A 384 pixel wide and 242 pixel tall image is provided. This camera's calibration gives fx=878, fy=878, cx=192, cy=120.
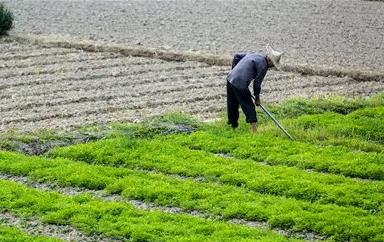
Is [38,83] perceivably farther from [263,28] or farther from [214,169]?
[263,28]

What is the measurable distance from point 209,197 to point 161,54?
9.96 meters

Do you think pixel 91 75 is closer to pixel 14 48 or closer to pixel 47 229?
pixel 14 48

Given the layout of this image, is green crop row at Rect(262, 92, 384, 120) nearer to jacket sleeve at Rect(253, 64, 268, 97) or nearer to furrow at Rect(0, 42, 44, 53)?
jacket sleeve at Rect(253, 64, 268, 97)

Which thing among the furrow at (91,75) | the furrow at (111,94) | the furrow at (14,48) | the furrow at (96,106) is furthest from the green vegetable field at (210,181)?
the furrow at (14,48)

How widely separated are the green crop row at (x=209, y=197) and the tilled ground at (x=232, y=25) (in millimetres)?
8806

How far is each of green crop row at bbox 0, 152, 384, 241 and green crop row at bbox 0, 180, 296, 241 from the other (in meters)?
0.45

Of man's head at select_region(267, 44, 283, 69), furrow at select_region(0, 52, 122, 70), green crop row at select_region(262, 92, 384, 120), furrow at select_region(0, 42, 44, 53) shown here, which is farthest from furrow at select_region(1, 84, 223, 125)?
furrow at select_region(0, 42, 44, 53)

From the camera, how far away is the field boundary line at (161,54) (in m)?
20.0

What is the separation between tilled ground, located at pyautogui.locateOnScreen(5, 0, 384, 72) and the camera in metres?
22.8

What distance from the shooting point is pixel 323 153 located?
47.3ft

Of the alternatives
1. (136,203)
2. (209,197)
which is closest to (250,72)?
(209,197)

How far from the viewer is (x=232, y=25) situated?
26.6 m

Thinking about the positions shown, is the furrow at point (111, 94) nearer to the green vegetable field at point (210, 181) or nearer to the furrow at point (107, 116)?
the furrow at point (107, 116)

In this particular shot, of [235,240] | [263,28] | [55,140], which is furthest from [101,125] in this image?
[263,28]
